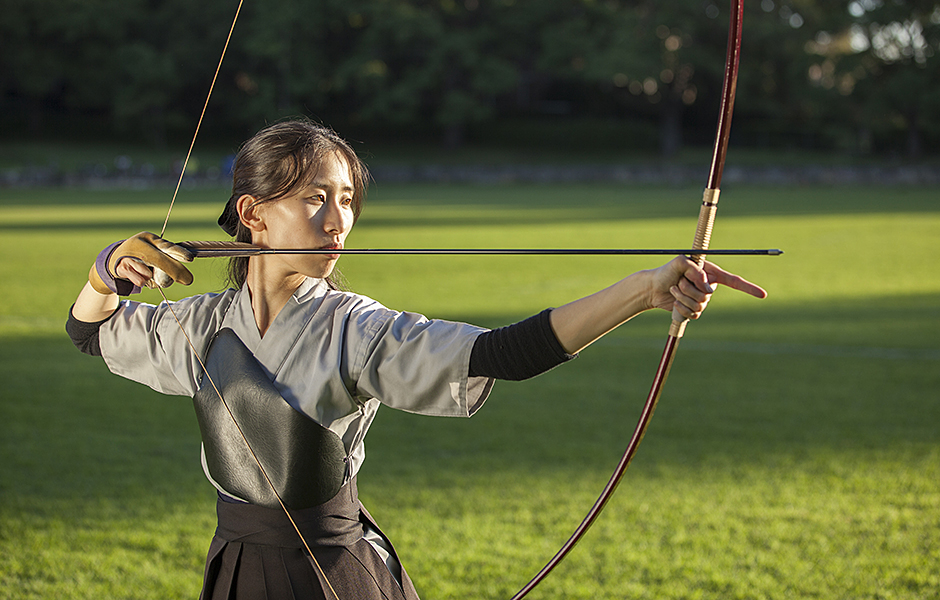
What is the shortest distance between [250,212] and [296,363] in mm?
309

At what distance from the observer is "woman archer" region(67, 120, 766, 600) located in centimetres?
158

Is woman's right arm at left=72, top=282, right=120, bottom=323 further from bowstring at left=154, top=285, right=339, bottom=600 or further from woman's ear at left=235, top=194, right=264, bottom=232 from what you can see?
woman's ear at left=235, top=194, right=264, bottom=232

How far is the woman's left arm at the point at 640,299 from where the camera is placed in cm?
141

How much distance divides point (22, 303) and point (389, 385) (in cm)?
893

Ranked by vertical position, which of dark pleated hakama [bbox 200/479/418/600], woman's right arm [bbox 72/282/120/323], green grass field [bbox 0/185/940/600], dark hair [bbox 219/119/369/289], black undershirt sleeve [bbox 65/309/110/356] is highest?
dark hair [bbox 219/119/369/289]

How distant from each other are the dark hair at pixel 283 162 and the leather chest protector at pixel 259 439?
9.8 inches

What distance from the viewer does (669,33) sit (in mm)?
42938

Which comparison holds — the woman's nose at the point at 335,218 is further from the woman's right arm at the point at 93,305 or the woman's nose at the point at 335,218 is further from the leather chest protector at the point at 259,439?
the woman's right arm at the point at 93,305

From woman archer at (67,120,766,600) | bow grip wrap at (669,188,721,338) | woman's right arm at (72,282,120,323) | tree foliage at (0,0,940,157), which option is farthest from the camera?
tree foliage at (0,0,940,157)

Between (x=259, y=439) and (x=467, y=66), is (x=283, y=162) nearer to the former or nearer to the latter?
(x=259, y=439)

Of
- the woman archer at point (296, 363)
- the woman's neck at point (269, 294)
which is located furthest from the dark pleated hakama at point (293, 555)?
the woman's neck at point (269, 294)

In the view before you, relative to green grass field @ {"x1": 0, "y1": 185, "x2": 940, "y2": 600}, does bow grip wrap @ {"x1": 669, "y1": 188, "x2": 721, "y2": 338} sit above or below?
above

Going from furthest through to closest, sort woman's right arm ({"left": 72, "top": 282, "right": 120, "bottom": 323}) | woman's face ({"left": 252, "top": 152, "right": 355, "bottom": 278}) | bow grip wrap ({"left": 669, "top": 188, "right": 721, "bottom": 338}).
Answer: woman's right arm ({"left": 72, "top": 282, "right": 120, "bottom": 323}) < woman's face ({"left": 252, "top": 152, "right": 355, "bottom": 278}) < bow grip wrap ({"left": 669, "top": 188, "right": 721, "bottom": 338})

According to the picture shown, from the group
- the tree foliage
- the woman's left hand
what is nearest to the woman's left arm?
the woman's left hand
